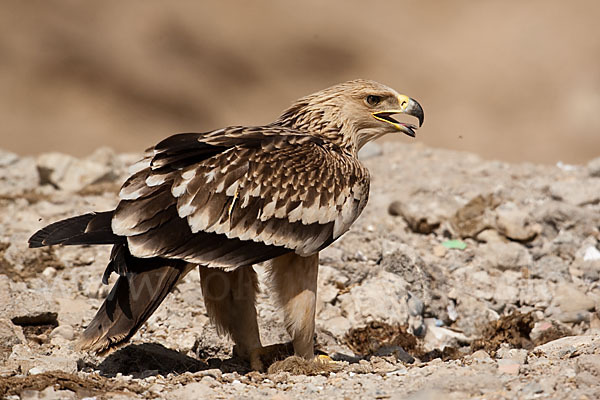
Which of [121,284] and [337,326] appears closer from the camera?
[121,284]

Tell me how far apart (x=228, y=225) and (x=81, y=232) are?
2.89 ft

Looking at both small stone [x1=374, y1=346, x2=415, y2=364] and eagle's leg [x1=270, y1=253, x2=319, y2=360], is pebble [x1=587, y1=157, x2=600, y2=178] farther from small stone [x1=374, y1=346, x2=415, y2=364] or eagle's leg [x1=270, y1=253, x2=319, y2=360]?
eagle's leg [x1=270, y1=253, x2=319, y2=360]

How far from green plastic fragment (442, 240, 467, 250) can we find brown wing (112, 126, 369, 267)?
2.94 meters

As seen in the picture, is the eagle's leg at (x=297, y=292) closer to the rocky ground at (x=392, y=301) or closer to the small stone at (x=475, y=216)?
the rocky ground at (x=392, y=301)

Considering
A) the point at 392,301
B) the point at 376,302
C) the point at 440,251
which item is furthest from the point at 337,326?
the point at 440,251

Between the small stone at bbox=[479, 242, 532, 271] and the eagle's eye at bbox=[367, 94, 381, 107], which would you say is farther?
the small stone at bbox=[479, 242, 532, 271]

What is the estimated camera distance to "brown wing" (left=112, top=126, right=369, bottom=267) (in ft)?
17.1

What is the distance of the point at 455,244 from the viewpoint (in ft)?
28.8

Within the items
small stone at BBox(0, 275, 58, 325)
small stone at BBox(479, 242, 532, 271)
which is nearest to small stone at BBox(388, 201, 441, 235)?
small stone at BBox(479, 242, 532, 271)

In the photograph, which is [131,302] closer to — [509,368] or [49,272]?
[509,368]

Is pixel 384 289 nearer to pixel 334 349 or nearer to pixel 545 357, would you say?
pixel 334 349

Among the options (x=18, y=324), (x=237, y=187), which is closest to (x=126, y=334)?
(x=237, y=187)

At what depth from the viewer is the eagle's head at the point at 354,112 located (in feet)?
21.5

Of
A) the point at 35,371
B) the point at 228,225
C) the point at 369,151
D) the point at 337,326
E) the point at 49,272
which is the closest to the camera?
the point at 35,371
